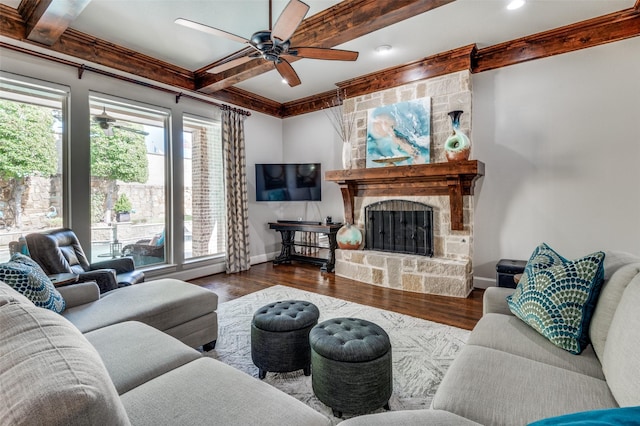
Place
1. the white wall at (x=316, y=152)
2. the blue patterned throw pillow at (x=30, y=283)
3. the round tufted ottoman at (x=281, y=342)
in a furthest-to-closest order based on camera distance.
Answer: the white wall at (x=316, y=152)
the round tufted ottoman at (x=281, y=342)
the blue patterned throw pillow at (x=30, y=283)

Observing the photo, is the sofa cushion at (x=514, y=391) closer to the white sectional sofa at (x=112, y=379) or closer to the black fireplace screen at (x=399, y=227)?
the white sectional sofa at (x=112, y=379)

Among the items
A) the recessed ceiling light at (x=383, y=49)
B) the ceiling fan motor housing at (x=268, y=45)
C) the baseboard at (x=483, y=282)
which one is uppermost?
the recessed ceiling light at (x=383, y=49)

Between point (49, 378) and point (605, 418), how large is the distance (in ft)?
3.79

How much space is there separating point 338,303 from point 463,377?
2355mm

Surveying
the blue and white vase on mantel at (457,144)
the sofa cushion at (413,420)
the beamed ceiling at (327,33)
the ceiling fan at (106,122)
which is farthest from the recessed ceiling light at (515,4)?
the ceiling fan at (106,122)

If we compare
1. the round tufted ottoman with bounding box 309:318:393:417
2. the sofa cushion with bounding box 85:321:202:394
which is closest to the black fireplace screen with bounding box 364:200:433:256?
the round tufted ottoman with bounding box 309:318:393:417

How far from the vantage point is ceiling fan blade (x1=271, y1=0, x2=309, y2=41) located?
2066 mm

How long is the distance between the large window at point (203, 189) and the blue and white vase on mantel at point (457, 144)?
353 centimetres

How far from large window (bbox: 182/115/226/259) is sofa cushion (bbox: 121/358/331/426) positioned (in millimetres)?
3748

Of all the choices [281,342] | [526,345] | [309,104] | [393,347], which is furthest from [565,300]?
[309,104]

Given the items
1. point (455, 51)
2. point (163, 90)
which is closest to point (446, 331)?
point (455, 51)

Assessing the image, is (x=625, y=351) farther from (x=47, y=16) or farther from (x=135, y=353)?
(x=47, y=16)

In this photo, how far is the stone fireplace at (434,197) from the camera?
386 cm

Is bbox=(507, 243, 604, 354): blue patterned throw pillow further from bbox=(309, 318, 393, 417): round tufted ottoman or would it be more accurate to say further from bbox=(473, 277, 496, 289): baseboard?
bbox=(473, 277, 496, 289): baseboard
